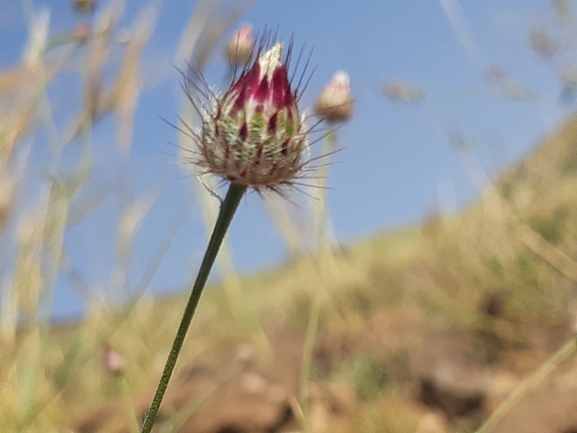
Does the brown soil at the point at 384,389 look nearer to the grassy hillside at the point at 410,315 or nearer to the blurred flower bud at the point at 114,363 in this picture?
the grassy hillside at the point at 410,315

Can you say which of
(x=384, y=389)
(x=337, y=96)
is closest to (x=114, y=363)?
(x=337, y=96)

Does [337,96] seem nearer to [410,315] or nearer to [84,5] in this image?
[84,5]

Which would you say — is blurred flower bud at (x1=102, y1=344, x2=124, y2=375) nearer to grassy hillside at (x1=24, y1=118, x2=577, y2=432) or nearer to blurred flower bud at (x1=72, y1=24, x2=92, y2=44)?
grassy hillside at (x1=24, y1=118, x2=577, y2=432)

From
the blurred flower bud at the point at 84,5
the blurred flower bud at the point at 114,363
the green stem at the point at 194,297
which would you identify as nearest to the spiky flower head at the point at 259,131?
the green stem at the point at 194,297

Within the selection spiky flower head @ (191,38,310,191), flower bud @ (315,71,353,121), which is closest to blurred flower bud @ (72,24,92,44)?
flower bud @ (315,71,353,121)

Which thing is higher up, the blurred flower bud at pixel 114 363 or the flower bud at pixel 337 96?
the flower bud at pixel 337 96

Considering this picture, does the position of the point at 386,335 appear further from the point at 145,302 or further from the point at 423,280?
the point at 145,302

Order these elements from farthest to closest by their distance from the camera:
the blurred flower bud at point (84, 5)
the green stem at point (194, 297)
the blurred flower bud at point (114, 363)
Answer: the blurred flower bud at point (84, 5), the blurred flower bud at point (114, 363), the green stem at point (194, 297)
